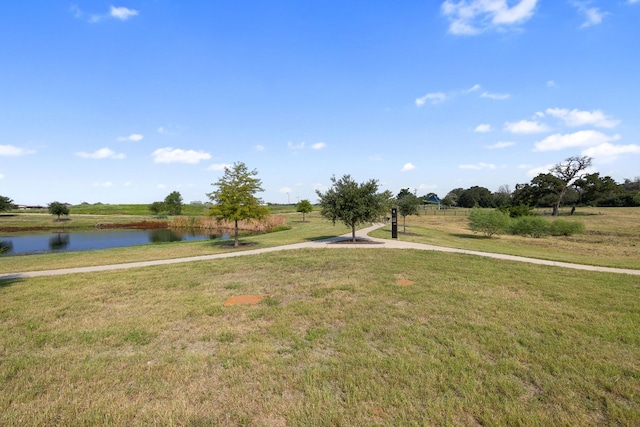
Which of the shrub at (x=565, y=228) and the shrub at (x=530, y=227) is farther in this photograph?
the shrub at (x=565, y=228)

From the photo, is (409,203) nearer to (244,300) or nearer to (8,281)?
(244,300)

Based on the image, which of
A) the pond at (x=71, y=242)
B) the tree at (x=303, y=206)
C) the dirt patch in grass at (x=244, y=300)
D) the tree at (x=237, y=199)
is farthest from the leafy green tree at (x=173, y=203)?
the dirt patch in grass at (x=244, y=300)

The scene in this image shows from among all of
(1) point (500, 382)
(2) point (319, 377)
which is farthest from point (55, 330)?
(1) point (500, 382)

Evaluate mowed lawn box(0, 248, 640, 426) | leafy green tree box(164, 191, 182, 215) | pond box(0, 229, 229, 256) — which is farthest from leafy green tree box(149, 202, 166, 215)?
mowed lawn box(0, 248, 640, 426)

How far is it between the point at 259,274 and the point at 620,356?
895 cm

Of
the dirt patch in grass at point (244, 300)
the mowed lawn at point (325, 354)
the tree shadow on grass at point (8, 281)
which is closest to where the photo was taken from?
the mowed lawn at point (325, 354)

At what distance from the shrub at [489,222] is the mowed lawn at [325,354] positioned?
1933 centimetres

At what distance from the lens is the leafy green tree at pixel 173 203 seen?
69.6m

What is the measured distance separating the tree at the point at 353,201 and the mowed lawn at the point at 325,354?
9.06 meters

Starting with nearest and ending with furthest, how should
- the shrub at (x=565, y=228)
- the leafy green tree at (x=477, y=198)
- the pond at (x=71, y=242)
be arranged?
the pond at (x=71, y=242) < the shrub at (x=565, y=228) < the leafy green tree at (x=477, y=198)

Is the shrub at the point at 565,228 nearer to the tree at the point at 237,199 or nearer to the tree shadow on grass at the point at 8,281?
the tree at the point at 237,199

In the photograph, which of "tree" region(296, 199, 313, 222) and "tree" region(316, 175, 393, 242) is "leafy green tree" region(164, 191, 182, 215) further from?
"tree" region(316, 175, 393, 242)

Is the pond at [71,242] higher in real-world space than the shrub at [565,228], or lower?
lower

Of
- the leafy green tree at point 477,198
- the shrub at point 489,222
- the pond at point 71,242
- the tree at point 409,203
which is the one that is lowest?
the pond at point 71,242
